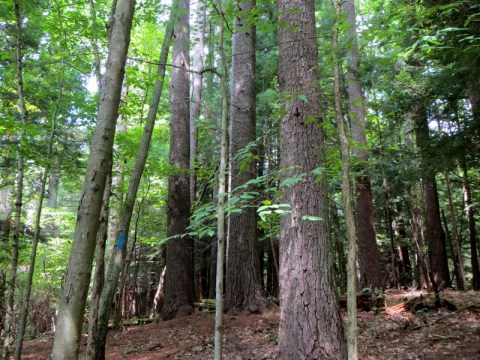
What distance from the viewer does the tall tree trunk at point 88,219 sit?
105 inches

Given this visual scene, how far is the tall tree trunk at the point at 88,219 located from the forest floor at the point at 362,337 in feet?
11.1

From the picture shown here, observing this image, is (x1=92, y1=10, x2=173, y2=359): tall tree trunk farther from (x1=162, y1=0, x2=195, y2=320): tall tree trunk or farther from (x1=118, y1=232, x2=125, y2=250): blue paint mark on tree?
(x1=162, y1=0, x2=195, y2=320): tall tree trunk

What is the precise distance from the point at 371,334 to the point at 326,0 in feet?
39.6

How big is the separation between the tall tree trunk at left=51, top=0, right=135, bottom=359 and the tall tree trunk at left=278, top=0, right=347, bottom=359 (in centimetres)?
192

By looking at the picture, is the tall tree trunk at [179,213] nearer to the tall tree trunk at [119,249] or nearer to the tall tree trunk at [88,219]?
the tall tree trunk at [119,249]

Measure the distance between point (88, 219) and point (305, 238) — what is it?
2.45m

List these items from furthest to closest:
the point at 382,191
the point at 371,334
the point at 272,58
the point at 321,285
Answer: the point at 382,191
the point at 272,58
the point at 371,334
the point at 321,285

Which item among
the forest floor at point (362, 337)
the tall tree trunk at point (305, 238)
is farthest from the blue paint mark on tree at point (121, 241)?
the tall tree trunk at point (305, 238)

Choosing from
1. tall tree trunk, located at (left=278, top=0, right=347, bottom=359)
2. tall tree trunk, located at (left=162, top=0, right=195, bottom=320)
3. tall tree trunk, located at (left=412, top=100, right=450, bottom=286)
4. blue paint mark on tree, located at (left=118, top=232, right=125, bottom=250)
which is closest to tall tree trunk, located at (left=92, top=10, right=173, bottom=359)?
blue paint mark on tree, located at (left=118, top=232, right=125, bottom=250)

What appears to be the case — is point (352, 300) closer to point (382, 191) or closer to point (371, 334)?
point (371, 334)

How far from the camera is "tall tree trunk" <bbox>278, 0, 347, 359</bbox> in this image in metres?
3.93

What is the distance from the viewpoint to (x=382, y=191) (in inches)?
579

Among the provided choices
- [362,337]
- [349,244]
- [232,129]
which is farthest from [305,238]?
[232,129]

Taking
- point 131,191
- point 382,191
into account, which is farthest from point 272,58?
point 131,191
